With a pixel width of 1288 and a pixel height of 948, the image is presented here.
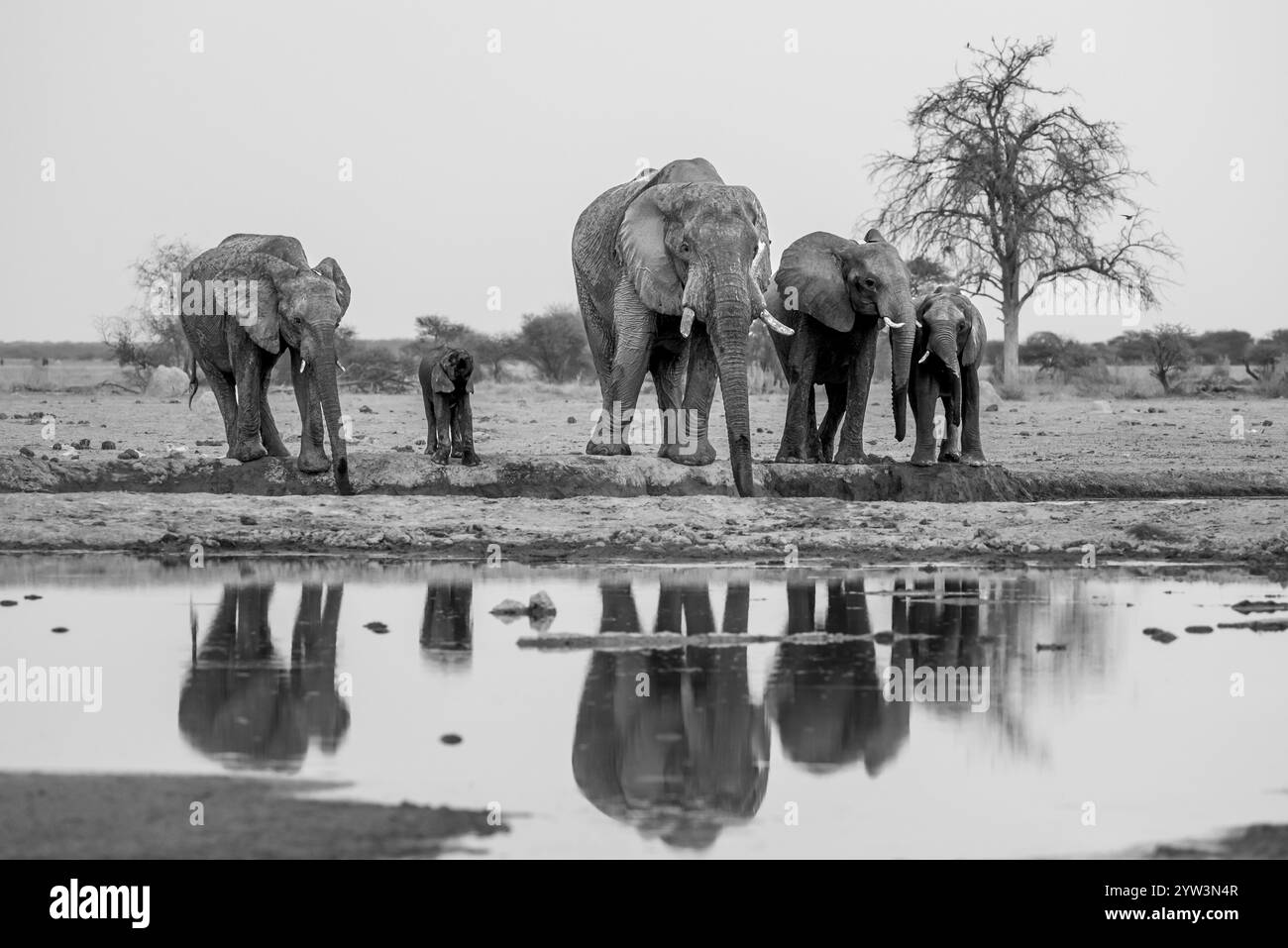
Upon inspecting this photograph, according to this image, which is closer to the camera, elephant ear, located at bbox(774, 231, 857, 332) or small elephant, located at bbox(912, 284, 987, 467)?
elephant ear, located at bbox(774, 231, 857, 332)

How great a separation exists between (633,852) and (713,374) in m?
13.0

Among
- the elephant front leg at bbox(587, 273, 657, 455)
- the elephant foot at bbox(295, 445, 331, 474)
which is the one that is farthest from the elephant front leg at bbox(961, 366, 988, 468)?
the elephant foot at bbox(295, 445, 331, 474)

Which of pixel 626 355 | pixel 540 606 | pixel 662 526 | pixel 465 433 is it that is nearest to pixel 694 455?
pixel 626 355

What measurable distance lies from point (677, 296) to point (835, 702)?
1018cm

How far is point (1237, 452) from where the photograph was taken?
2544 centimetres

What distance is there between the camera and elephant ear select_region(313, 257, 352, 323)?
19516mm

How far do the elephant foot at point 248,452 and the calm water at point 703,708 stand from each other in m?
5.86

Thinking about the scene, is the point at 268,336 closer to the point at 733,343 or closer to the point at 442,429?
the point at 442,429

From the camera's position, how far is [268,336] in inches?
742

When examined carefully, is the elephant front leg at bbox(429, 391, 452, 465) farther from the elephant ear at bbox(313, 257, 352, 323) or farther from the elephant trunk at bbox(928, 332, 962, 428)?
the elephant trunk at bbox(928, 332, 962, 428)

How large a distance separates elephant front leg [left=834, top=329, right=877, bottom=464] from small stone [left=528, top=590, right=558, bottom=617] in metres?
8.42

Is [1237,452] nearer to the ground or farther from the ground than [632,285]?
nearer to the ground
